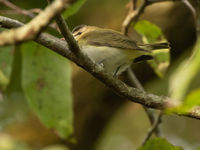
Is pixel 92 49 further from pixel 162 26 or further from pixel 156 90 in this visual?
pixel 156 90

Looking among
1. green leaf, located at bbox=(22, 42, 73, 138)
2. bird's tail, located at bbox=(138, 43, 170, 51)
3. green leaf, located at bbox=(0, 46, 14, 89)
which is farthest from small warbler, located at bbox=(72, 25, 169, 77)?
green leaf, located at bbox=(0, 46, 14, 89)

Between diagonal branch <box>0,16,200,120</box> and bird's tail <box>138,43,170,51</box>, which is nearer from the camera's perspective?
diagonal branch <box>0,16,200,120</box>

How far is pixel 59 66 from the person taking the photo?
75.0 inches

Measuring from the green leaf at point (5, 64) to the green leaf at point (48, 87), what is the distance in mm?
71

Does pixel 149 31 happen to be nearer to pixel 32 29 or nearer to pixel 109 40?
pixel 109 40

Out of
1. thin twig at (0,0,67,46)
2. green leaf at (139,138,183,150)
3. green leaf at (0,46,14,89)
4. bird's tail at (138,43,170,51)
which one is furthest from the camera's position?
bird's tail at (138,43,170,51)

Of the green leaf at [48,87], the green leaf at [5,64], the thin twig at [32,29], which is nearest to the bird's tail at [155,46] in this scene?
the green leaf at [48,87]

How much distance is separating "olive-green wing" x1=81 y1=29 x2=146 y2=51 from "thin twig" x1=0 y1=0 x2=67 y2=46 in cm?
132

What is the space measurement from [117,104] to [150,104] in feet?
6.48

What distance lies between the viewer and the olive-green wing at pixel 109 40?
6.84 ft

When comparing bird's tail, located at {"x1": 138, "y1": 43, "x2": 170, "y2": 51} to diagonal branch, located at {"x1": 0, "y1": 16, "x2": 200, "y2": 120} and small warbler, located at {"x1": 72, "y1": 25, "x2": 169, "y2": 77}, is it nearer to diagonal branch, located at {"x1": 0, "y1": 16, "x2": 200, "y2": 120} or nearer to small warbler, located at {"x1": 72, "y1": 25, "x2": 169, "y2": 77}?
small warbler, located at {"x1": 72, "y1": 25, "x2": 169, "y2": 77}

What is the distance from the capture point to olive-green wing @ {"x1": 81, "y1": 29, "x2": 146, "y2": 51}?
2.09 m

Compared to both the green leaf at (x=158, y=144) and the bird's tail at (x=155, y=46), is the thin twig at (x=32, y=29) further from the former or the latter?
the bird's tail at (x=155, y=46)

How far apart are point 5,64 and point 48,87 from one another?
23cm
